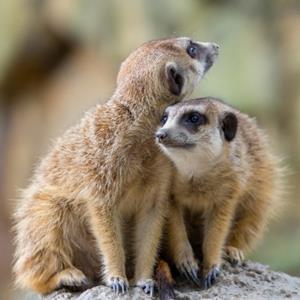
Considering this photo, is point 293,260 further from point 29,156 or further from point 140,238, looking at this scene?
point 140,238

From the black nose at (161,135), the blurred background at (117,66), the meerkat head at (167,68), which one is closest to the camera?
the black nose at (161,135)

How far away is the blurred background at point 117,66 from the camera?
12008 mm

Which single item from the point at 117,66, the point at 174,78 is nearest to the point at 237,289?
the point at 174,78

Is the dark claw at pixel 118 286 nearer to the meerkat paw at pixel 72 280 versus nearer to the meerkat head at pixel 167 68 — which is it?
the meerkat paw at pixel 72 280

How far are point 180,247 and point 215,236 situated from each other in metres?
0.17

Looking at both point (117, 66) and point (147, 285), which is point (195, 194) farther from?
point (117, 66)

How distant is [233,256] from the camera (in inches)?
227

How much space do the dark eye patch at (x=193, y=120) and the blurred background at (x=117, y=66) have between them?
5.51m

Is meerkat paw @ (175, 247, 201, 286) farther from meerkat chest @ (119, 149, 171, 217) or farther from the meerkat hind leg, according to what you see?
the meerkat hind leg

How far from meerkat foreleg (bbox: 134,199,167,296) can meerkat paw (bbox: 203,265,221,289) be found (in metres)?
0.23

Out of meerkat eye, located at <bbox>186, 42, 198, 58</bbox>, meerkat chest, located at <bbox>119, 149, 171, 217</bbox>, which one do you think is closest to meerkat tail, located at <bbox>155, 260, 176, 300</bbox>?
meerkat chest, located at <bbox>119, 149, 171, 217</bbox>

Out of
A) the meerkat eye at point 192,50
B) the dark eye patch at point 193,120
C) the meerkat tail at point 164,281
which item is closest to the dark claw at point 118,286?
the meerkat tail at point 164,281

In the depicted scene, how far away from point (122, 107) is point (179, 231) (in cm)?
59

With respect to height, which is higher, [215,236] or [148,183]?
[148,183]
